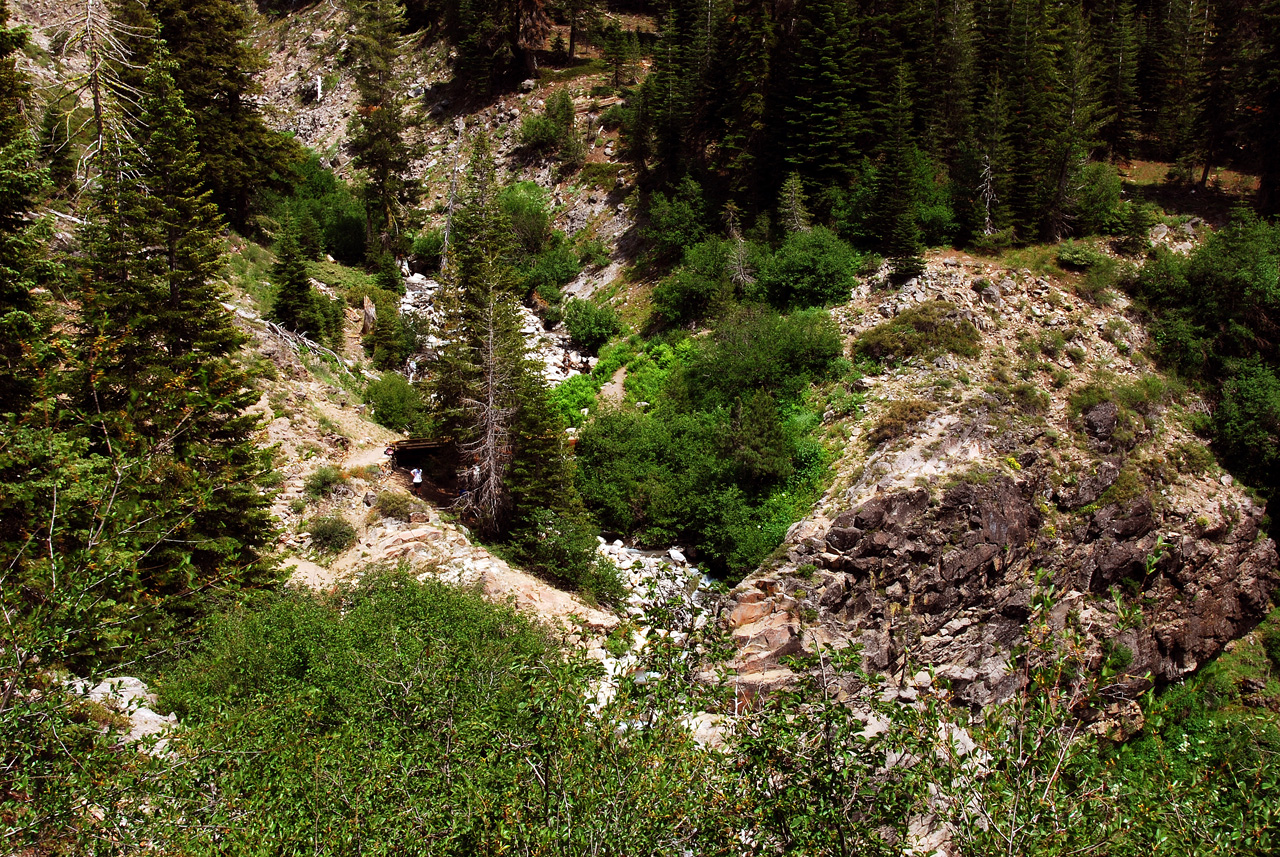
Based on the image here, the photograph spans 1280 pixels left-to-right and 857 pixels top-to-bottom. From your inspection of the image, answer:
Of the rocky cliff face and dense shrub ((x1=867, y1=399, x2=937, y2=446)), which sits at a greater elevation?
dense shrub ((x1=867, y1=399, x2=937, y2=446))

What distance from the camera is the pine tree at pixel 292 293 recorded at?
24969mm

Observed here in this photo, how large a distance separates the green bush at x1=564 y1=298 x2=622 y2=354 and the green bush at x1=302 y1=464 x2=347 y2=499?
12.1m

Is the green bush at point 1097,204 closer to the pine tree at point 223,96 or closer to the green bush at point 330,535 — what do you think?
the green bush at point 330,535

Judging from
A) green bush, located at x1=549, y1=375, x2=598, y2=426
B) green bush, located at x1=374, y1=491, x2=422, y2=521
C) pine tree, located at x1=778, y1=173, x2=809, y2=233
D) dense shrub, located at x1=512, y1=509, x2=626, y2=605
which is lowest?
dense shrub, located at x1=512, y1=509, x2=626, y2=605

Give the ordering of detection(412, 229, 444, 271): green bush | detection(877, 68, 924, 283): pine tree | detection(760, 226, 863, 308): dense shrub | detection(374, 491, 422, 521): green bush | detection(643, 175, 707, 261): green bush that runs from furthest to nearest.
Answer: detection(412, 229, 444, 271): green bush → detection(643, 175, 707, 261): green bush → detection(760, 226, 863, 308): dense shrub → detection(877, 68, 924, 283): pine tree → detection(374, 491, 422, 521): green bush

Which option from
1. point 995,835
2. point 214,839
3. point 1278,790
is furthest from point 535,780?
point 1278,790

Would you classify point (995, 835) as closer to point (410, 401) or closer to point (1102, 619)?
point (1102, 619)

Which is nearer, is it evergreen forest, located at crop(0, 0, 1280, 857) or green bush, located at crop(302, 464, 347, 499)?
evergreen forest, located at crop(0, 0, 1280, 857)

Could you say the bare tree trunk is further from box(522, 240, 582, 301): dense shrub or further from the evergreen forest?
box(522, 240, 582, 301): dense shrub

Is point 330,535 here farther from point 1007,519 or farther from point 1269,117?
point 1269,117

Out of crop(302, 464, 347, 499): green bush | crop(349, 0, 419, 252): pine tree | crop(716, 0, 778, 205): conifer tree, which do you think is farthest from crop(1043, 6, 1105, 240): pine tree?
crop(349, 0, 419, 252): pine tree

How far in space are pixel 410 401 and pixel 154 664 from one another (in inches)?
590

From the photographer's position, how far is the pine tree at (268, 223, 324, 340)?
81.9ft

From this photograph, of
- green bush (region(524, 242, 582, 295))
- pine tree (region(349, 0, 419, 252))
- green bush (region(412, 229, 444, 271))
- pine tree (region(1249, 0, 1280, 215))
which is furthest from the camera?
green bush (region(412, 229, 444, 271))
